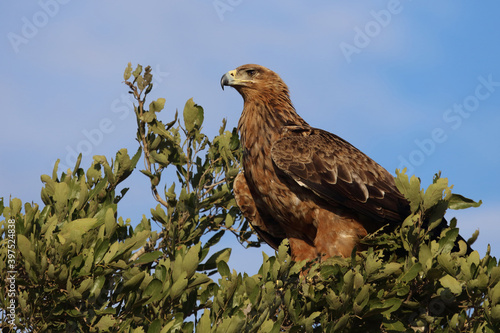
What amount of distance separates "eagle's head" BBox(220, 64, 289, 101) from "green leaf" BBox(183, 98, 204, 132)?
1.82 m

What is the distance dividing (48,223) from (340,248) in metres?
3.68

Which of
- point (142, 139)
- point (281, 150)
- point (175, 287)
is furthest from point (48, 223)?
point (281, 150)

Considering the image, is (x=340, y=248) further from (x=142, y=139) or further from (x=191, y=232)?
(x=142, y=139)

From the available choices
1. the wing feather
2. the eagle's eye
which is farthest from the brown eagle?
→ the eagle's eye

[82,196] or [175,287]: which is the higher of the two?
[82,196]

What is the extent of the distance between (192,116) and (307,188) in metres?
1.81

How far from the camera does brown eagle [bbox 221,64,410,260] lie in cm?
779

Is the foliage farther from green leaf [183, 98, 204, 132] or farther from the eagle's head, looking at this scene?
the eagle's head

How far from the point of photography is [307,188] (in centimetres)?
786

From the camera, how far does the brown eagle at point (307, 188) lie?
7.79 m

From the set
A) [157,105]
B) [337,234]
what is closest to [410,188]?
[337,234]

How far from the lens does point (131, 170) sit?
6996 millimetres

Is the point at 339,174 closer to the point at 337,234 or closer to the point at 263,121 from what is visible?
the point at 337,234

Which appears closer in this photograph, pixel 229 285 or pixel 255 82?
pixel 229 285
